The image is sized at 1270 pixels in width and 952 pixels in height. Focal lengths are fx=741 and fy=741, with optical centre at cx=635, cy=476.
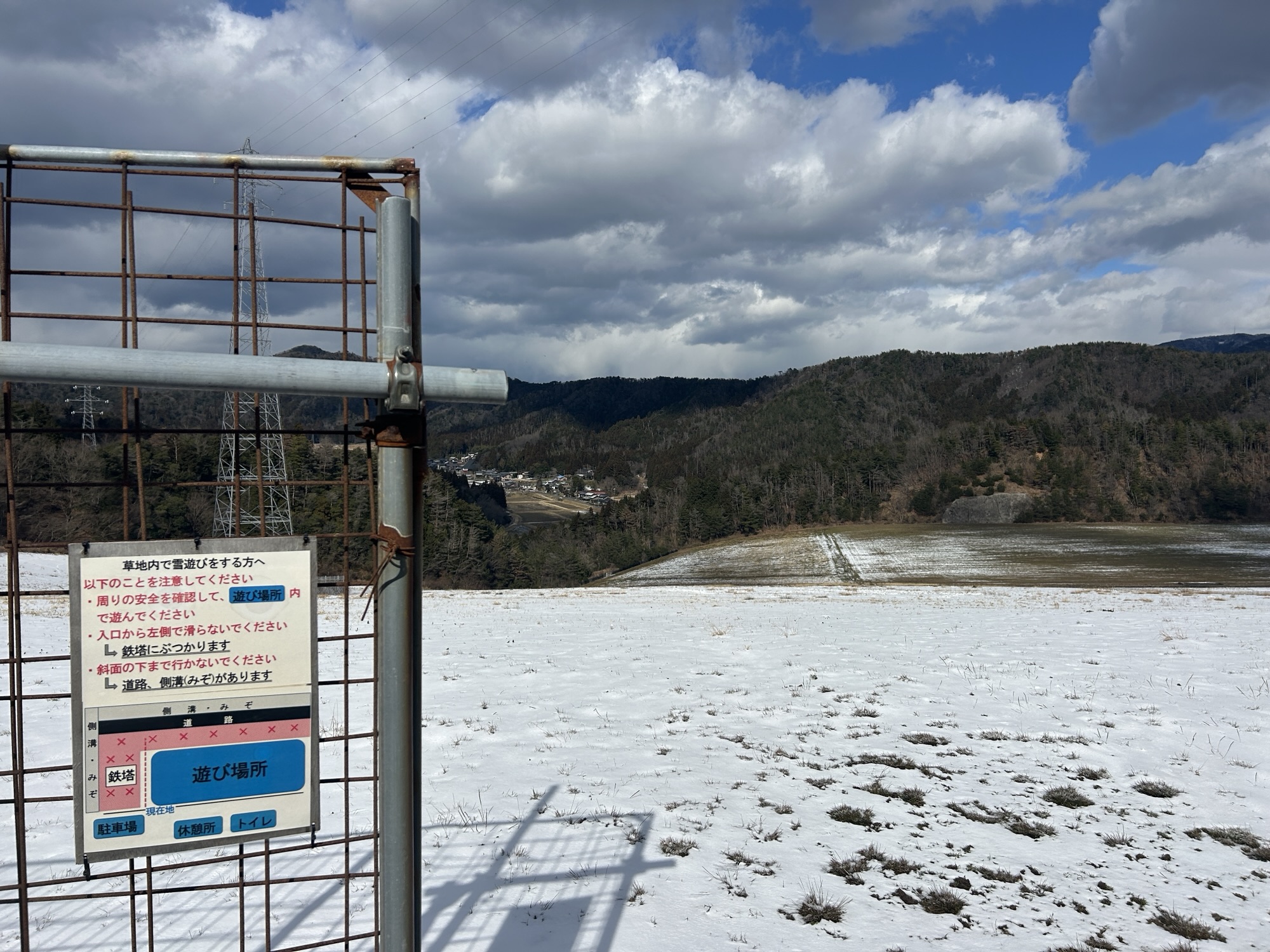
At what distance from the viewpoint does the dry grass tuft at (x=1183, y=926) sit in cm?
448

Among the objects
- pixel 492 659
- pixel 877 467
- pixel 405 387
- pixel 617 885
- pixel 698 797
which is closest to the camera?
pixel 405 387

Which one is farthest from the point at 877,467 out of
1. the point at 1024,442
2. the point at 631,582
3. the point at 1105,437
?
the point at 631,582

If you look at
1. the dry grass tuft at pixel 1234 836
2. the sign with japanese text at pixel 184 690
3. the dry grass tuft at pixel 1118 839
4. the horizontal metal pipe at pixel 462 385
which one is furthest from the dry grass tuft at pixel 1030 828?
the horizontal metal pipe at pixel 462 385

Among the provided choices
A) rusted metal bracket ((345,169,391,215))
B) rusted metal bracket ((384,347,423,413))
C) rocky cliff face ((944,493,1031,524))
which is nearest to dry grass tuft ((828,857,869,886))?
rusted metal bracket ((384,347,423,413))

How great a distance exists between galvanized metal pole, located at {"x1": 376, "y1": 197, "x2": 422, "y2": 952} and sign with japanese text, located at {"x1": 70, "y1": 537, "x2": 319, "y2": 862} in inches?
12.1

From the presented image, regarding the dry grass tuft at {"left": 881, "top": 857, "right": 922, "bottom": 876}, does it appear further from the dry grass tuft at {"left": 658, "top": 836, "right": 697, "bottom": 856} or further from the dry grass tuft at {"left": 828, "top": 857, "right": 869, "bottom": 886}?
the dry grass tuft at {"left": 658, "top": 836, "right": 697, "bottom": 856}

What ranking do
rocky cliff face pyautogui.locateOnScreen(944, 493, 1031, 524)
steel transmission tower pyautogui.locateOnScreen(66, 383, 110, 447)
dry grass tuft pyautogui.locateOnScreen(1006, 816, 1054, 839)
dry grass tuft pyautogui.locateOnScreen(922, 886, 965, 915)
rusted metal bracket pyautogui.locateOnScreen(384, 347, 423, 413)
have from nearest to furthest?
rusted metal bracket pyautogui.locateOnScreen(384, 347, 423, 413) → steel transmission tower pyautogui.locateOnScreen(66, 383, 110, 447) → dry grass tuft pyautogui.locateOnScreen(922, 886, 965, 915) → dry grass tuft pyautogui.locateOnScreen(1006, 816, 1054, 839) → rocky cliff face pyautogui.locateOnScreen(944, 493, 1031, 524)

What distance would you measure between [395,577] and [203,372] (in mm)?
904

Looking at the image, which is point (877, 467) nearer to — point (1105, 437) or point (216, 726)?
point (1105, 437)

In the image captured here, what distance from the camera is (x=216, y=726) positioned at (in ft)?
8.68

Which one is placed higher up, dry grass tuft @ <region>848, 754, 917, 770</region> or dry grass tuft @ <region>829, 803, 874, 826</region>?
dry grass tuft @ <region>829, 803, 874, 826</region>

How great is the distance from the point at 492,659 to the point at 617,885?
805 cm

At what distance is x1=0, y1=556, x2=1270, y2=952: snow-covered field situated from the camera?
4617mm

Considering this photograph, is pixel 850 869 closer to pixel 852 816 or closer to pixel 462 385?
pixel 852 816
